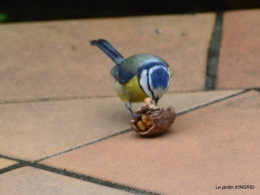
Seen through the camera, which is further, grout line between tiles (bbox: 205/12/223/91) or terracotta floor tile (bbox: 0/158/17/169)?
grout line between tiles (bbox: 205/12/223/91)

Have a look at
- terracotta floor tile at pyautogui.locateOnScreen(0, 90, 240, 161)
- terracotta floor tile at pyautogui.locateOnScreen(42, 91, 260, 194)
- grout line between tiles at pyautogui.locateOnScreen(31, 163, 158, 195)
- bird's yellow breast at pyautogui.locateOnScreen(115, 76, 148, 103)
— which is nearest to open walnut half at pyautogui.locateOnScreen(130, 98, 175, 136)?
terracotta floor tile at pyautogui.locateOnScreen(42, 91, 260, 194)

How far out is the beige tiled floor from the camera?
8.00ft

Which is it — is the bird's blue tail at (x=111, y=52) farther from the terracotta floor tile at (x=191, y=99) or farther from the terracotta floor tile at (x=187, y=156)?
the terracotta floor tile at (x=187, y=156)

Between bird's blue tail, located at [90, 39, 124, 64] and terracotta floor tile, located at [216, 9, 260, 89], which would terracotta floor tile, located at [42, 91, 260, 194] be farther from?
bird's blue tail, located at [90, 39, 124, 64]

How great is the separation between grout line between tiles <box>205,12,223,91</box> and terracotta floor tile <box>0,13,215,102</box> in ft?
0.12

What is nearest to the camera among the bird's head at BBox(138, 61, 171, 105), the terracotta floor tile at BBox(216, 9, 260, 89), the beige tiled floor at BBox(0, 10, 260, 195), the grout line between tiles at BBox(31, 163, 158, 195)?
the grout line between tiles at BBox(31, 163, 158, 195)

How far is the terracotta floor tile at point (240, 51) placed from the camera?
361 cm

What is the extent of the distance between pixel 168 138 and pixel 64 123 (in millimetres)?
588

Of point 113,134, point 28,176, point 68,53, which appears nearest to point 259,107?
point 113,134

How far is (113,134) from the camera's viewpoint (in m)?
2.99

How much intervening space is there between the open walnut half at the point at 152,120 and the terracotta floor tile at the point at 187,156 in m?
0.04

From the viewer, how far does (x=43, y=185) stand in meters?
2.40

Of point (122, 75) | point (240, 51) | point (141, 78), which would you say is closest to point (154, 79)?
point (141, 78)

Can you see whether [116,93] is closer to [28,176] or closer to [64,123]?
[64,123]
